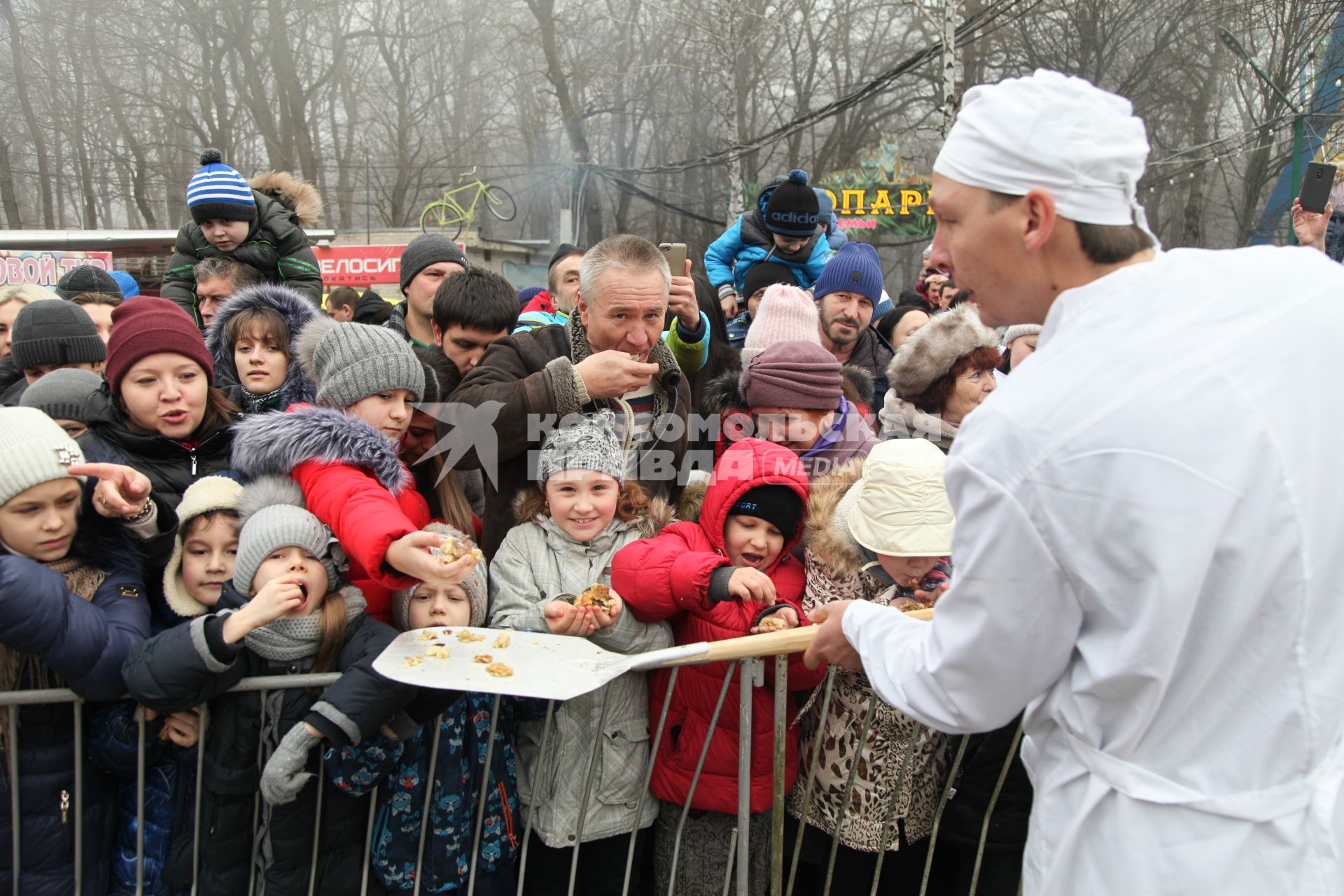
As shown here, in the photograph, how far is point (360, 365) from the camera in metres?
2.83

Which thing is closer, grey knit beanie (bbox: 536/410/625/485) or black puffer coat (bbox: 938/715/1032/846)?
black puffer coat (bbox: 938/715/1032/846)

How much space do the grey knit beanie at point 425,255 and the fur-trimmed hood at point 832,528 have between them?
93.7 inches

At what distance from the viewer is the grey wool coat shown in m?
2.67

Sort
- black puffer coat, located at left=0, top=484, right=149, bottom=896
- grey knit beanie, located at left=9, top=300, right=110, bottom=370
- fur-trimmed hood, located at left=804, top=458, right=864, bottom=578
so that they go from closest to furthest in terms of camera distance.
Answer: black puffer coat, located at left=0, top=484, right=149, bottom=896 → fur-trimmed hood, located at left=804, top=458, right=864, bottom=578 → grey knit beanie, located at left=9, top=300, right=110, bottom=370

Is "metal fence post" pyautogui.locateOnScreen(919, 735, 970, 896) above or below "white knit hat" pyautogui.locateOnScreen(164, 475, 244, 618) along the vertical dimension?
below

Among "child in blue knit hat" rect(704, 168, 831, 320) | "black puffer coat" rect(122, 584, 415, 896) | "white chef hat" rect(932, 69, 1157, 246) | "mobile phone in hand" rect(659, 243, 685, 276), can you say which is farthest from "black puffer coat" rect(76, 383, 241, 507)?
"child in blue knit hat" rect(704, 168, 831, 320)

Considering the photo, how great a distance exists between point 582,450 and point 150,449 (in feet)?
4.42

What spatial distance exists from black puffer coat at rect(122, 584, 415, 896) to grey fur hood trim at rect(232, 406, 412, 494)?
395 millimetres

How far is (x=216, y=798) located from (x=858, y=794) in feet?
6.09

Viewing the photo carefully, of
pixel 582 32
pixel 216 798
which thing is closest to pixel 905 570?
pixel 216 798

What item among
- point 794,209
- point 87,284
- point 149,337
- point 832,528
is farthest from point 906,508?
point 87,284

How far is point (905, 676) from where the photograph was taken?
1.58 meters

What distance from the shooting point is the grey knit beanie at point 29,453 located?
7.07ft

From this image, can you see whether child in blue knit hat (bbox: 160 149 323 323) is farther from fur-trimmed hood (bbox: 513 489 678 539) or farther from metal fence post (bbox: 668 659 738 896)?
metal fence post (bbox: 668 659 738 896)
